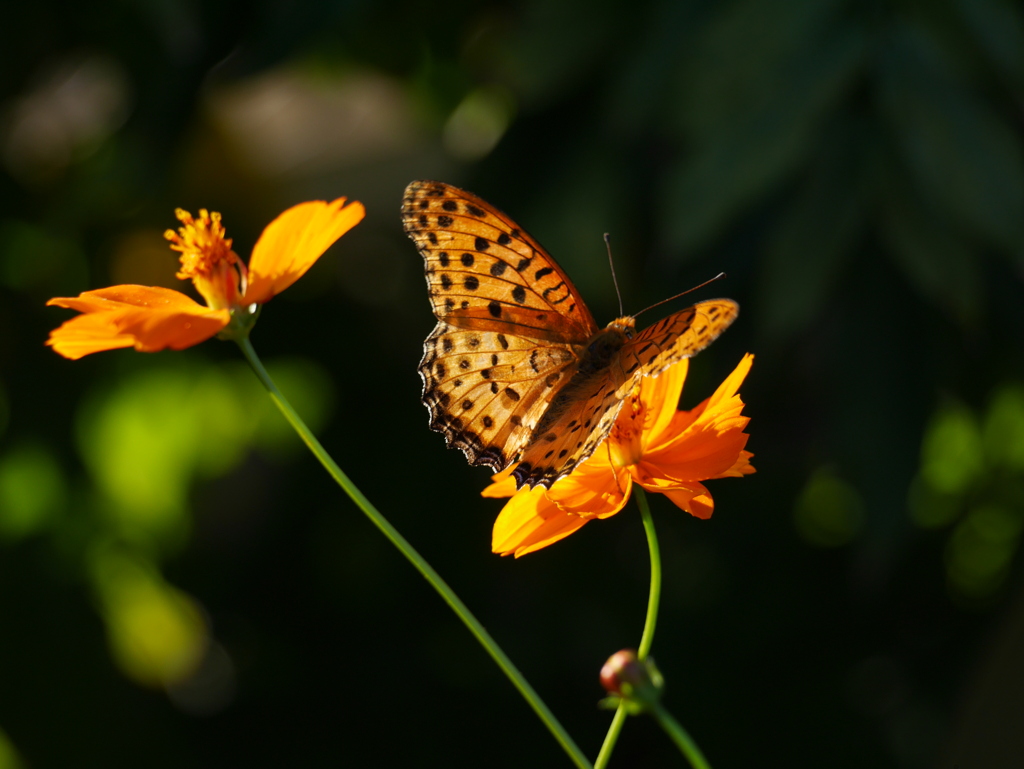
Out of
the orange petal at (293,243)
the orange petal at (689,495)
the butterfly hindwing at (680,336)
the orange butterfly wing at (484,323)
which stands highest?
the orange petal at (293,243)

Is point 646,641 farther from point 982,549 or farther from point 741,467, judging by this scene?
point 982,549

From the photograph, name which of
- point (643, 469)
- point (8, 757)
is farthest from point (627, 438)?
point (8, 757)

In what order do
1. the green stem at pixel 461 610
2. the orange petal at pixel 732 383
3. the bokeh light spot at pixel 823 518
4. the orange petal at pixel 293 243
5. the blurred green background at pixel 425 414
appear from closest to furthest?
the green stem at pixel 461 610, the orange petal at pixel 732 383, the orange petal at pixel 293 243, the blurred green background at pixel 425 414, the bokeh light spot at pixel 823 518

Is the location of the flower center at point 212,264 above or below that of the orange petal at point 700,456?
above

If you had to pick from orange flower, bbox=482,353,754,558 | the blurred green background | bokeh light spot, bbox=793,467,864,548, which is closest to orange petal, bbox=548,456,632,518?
orange flower, bbox=482,353,754,558

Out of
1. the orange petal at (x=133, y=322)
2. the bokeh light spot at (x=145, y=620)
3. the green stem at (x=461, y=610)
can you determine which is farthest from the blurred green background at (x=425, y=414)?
the green stem at (x=461, y=610)

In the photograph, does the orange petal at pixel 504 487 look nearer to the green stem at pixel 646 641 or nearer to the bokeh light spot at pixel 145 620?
the green stem at pixel 646 641
